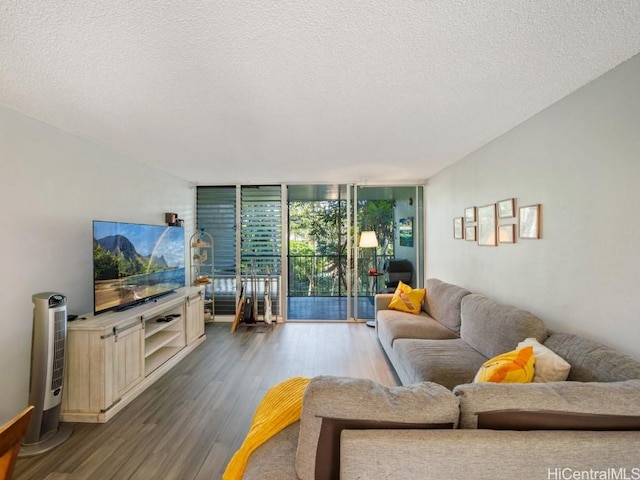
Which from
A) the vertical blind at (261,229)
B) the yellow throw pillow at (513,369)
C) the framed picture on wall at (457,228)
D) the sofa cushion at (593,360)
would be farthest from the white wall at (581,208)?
the vertical blind at (261,229)

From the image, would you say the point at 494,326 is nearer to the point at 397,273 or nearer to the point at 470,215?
the point at 470,215

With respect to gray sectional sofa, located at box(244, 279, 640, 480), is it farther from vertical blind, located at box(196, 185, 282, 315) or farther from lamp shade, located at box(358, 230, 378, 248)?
vertical blind, located at box(196, 185, 282, 315)

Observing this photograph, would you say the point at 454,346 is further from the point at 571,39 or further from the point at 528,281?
the point at 571,39

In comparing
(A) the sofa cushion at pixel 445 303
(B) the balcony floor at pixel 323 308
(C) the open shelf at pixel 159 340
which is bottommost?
(B) the balcony floor at pixel 323 308

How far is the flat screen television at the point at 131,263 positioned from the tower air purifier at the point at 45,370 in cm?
46

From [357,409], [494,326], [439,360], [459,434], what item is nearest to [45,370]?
[357,409]

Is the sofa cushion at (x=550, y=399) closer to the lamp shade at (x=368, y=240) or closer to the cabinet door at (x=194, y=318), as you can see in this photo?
the cabinet door at (x=194, y=318)

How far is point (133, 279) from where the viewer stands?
2908 millimetres

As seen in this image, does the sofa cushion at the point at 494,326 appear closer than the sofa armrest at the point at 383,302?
Yes

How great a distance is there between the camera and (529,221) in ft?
7.72

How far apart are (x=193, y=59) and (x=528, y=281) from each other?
288 cm

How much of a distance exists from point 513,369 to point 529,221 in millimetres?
1351

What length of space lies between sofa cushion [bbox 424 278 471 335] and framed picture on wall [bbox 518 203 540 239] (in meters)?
0.96

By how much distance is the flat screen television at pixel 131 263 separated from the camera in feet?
8.25
